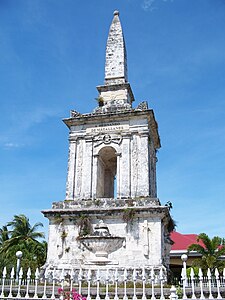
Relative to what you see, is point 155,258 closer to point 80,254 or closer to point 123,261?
point 123,261

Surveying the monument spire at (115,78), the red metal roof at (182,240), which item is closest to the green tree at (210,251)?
the red metal roof at (182,240)

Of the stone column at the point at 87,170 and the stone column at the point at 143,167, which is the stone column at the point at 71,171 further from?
the stone column at the point at 143,167

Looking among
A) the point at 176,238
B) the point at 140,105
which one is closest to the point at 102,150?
the point at 140,105

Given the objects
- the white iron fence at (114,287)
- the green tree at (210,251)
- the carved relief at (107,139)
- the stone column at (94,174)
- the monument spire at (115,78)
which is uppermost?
the monument spire at (115,78)

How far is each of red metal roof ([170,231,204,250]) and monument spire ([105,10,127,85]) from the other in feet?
50.7

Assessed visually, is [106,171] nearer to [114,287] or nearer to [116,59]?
[116,59]

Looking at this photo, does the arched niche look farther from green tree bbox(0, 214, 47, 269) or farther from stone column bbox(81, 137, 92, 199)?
green tree bbox(0, 214, 47, 269)

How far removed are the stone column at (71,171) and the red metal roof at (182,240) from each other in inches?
567

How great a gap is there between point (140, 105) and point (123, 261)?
7796 mm

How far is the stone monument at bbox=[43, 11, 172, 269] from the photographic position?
14922 millimetres

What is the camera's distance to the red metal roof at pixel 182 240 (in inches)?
1136

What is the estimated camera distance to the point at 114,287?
1243cm

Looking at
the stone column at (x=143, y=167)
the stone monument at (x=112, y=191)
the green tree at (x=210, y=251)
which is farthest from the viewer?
the green tree at (x=210, y=251)

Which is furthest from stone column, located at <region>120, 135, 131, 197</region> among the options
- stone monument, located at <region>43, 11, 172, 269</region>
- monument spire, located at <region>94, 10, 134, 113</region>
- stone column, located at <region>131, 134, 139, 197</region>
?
monument spire, located at <region>94, 10, 134, 113</region>
